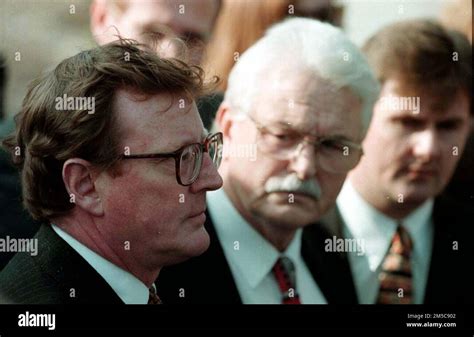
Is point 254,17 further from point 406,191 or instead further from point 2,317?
point 2,317

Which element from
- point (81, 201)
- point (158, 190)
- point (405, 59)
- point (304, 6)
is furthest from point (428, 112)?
point (81, 201)

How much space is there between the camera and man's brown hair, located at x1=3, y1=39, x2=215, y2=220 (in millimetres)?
2998

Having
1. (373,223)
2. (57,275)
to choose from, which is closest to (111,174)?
(57,275)

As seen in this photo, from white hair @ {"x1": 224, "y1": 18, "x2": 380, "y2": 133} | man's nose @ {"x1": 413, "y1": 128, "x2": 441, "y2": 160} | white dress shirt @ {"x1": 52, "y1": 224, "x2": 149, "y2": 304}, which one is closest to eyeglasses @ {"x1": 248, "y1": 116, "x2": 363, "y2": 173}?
white hair @ {"x1": 224, "y1": 18, "x2": 380, "y2": 133}

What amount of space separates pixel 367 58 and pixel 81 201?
1245 millimetres

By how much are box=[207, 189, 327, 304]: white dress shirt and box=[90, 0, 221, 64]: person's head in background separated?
53cm

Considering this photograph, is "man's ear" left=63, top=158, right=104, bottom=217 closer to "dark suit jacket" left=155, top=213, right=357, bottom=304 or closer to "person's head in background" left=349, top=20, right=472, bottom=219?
"dark suit jacket" left=155, top=213, right=357, bottom=304

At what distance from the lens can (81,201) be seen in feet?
9.98

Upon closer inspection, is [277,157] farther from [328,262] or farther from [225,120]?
[328,262]

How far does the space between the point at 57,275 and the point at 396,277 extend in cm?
140

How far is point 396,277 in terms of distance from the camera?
12.6 feet

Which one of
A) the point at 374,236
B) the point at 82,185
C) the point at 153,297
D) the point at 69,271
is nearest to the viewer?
the point at 69,271

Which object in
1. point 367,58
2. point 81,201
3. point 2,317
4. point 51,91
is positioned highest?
point 367,58

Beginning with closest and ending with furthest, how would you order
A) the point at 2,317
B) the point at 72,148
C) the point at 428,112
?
1. the point at 72,148
2. the point at 2,317
3. the point at 428,112
